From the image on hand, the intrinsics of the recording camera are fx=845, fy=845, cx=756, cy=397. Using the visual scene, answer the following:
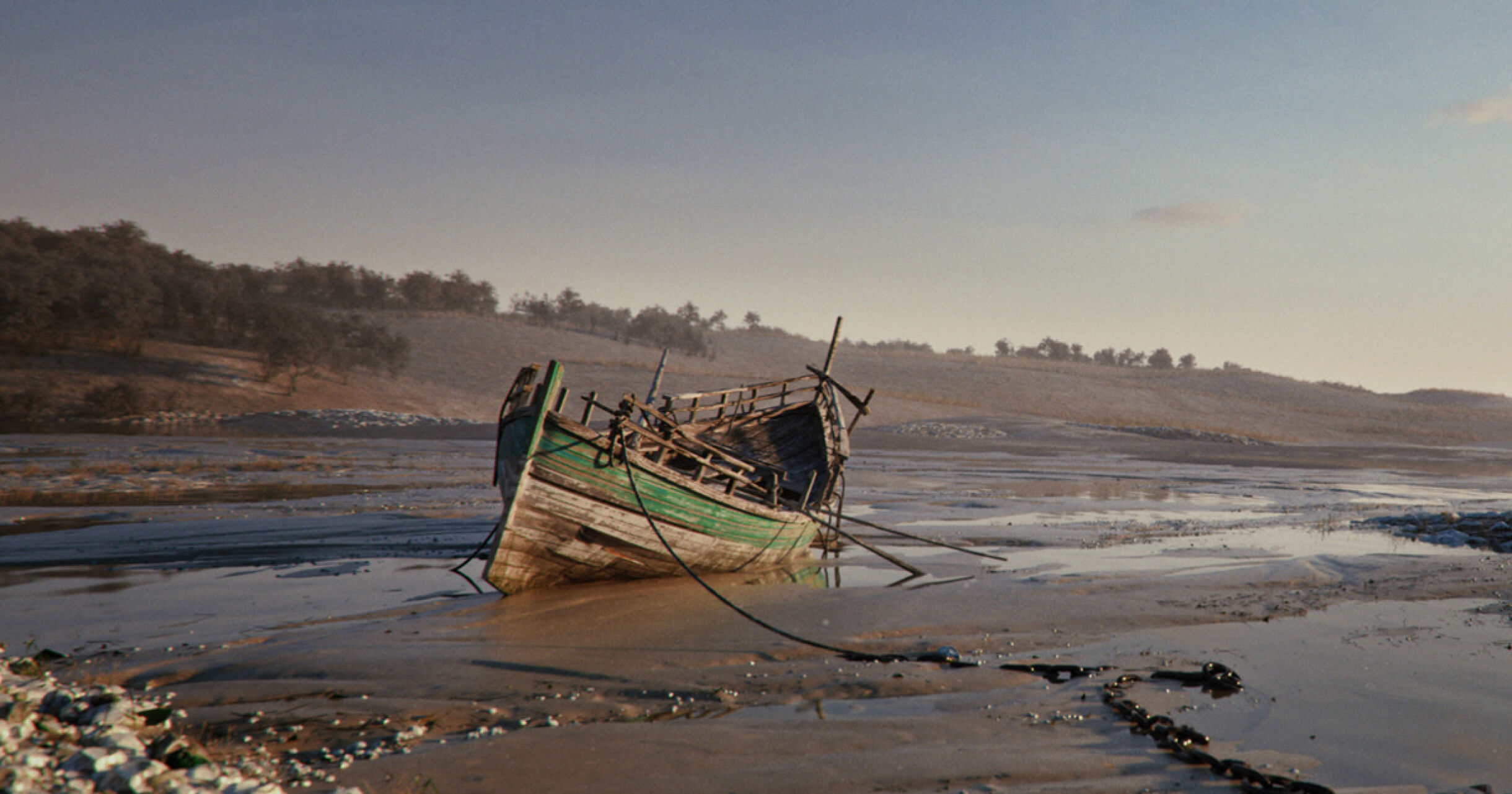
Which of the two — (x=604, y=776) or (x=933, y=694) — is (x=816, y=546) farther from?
(x=604, y=776)

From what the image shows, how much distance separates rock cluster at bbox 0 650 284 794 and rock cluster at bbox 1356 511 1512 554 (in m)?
19.5

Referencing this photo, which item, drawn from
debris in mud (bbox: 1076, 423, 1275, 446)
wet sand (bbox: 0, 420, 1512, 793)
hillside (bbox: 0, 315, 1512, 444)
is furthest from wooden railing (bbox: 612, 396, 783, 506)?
debris in mud (bbox: 1076, 423, 1275, 446)

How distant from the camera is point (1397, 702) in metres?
7.16

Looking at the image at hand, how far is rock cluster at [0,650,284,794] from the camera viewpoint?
4.00 metres

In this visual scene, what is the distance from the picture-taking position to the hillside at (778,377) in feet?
125

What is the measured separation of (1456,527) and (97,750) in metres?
22.1

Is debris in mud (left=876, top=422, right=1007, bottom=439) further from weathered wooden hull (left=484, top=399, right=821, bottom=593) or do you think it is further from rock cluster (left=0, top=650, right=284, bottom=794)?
rock cluster (left=0, top=650, right=284, bottom=794)

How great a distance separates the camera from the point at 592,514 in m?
10.6

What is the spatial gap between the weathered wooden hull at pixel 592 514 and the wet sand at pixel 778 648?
41cm

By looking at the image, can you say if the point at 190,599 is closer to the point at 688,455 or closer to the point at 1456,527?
the point at 688,455

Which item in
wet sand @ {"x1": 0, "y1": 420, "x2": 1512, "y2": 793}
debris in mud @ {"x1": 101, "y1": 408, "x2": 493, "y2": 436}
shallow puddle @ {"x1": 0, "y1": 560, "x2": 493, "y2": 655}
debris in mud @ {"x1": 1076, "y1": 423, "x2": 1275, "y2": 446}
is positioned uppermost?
debris in mud @ {"x1": 1076, "y1": 423, "x2": 1275, "y2": 446}

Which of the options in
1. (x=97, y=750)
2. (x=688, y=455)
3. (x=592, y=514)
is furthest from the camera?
(x=688, y=455)

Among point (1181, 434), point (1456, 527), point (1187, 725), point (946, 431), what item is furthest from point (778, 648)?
point (1181, 434)

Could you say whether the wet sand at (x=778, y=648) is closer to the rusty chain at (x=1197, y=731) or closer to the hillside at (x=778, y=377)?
the rusty chain at (x=1197, y=731)
